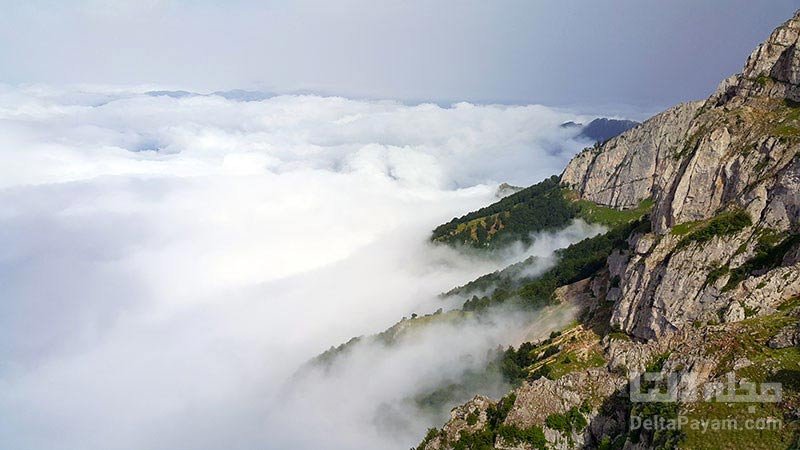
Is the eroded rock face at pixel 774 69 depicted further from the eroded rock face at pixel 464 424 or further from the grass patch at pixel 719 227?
the eroded rock face at pixel 464 424

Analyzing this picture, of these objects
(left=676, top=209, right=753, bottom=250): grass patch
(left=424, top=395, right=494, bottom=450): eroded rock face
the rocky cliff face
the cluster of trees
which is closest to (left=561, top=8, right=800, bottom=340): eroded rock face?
the rocky cliff face

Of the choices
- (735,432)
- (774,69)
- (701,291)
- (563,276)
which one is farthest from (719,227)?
(563,276)

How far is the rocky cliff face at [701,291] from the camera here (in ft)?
138

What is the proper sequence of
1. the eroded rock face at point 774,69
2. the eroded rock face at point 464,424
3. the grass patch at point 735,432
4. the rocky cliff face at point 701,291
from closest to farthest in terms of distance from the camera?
the grass patch at point 735,432 → the rocky cliff face at point 701,291 → the eroded rock face at point 464,424 → the eroded rock face at point 774,69

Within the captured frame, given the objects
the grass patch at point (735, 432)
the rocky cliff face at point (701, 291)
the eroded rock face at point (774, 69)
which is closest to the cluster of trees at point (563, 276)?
the rocky cliff face at point (701, 291)

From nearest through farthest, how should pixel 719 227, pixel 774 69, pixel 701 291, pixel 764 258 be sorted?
1. pixel 764 258
2. pixel 701 291
3. pixel 719 227
4. pixel 774 69

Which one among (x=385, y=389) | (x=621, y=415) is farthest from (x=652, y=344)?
(x=385, y=389)

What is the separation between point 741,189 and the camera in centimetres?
10225

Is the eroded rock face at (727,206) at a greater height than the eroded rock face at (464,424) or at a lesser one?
greater

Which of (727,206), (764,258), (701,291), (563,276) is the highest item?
(727,206)

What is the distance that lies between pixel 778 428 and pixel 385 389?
145803 mm

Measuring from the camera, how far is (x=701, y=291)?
93.4 metres

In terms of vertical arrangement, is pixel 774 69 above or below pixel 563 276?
above

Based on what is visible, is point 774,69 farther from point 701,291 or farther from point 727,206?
point 701,291
